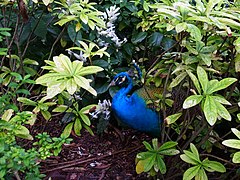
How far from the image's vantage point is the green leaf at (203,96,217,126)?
5.43ft

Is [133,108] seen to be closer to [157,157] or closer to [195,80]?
[157,157]

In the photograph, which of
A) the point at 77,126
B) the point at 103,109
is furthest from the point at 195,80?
the point at 103,109

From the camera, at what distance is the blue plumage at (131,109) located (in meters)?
2.50

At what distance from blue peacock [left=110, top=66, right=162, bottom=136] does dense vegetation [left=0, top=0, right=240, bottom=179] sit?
100 mm

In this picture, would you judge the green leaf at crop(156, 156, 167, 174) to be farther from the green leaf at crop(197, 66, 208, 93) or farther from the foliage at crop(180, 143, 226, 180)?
the green leaf at crop(197, 66, 208, 93)

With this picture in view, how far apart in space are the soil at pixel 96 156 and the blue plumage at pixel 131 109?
0.34 metres

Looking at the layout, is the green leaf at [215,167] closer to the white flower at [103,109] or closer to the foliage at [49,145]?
the foliage at [49,145]

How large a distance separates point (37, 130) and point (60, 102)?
566mm

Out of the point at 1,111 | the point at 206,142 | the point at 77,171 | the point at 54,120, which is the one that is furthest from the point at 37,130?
the point at 206,142

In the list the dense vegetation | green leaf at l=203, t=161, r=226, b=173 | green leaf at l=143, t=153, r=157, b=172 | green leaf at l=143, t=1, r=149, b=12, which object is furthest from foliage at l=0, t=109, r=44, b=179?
green leaf at l=143, t=1, r=149, b=12

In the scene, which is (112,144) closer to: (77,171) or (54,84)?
(77,171)

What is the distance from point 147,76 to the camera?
2520 millimetres

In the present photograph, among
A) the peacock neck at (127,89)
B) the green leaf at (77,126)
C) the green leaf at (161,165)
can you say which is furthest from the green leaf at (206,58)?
the green leaf at (77,126)

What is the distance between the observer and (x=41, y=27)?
2662mm
